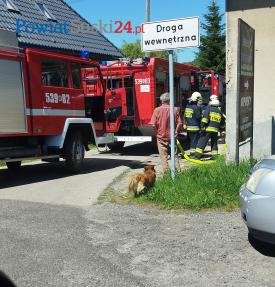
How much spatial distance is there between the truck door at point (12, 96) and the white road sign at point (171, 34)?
272 cm

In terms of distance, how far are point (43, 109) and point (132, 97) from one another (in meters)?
4.35

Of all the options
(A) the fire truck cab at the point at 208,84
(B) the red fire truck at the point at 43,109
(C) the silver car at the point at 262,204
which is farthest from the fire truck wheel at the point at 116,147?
(C) the silver car at the point at 262,204

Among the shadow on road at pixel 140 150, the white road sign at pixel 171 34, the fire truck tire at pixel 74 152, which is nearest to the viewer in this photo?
the white road sign at pixel 171 34

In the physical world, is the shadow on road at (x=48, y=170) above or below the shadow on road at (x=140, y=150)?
above

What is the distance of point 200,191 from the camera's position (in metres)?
6.90

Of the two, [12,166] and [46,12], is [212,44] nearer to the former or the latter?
[46,12]

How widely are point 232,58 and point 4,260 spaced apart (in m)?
6.15

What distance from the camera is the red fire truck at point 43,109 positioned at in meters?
8.89

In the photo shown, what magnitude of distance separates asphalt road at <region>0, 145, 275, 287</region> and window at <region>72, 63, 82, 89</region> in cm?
344

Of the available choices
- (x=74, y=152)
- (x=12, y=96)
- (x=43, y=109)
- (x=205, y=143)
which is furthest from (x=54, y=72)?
(x=205, y=143)

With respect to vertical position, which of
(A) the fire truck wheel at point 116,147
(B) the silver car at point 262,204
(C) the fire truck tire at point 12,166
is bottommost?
(A) the fire truck wheel at point 116,147

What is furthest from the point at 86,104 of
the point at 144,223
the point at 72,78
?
the point at 144,223

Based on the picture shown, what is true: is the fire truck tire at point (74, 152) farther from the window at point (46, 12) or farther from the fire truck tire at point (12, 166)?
the window at point (46, 12)

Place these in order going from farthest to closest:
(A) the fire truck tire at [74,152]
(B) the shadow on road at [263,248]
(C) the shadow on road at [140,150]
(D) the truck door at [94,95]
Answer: (C) the shadow on road at [140,150] < (D) the truck door at [94,95] < (A) the fire truck tire at [74,152] < (B) the shadow on road at [263,248]
